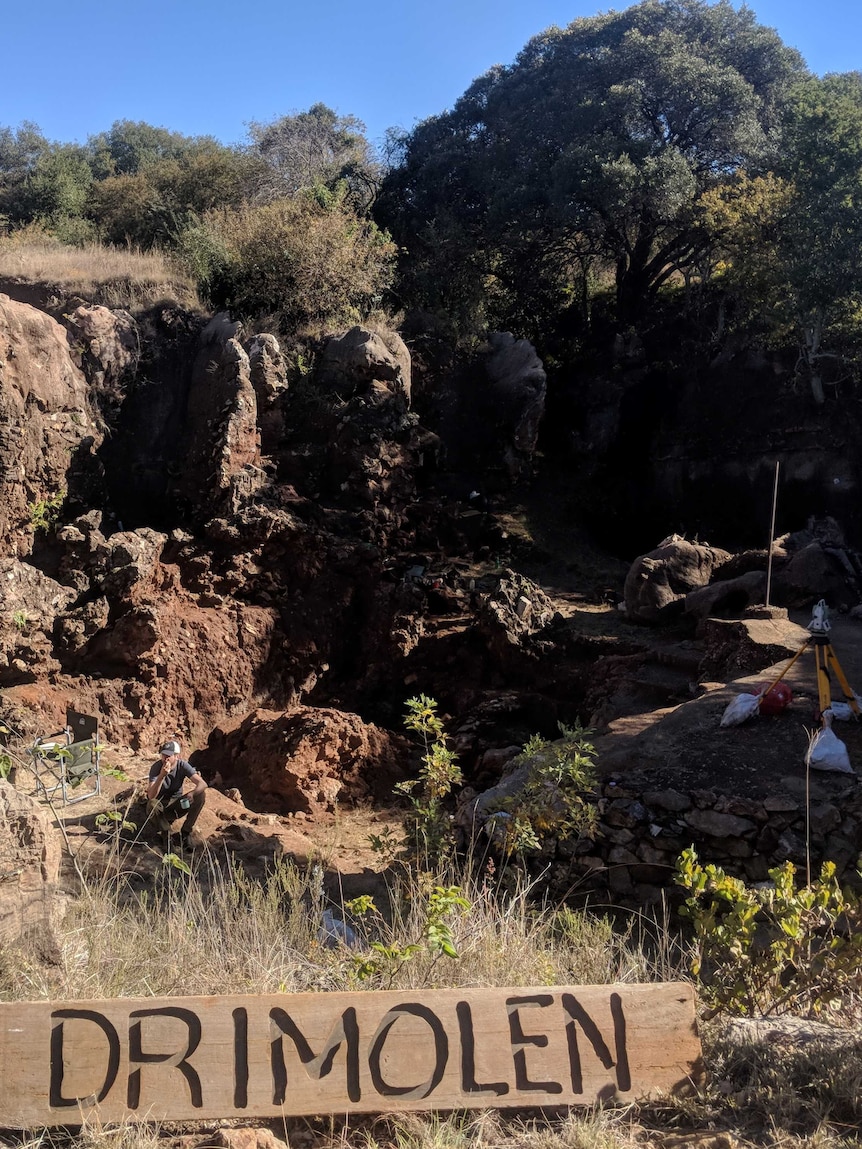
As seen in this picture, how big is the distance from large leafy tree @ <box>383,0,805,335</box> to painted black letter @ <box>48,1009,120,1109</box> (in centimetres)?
1698

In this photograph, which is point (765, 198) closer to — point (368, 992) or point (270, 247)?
point (270, 247)

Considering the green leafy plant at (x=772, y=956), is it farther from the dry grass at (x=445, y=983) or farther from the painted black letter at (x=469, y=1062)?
the painted black letter at (x=469, y=1062)

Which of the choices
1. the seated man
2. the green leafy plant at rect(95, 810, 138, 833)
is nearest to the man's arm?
the seated man

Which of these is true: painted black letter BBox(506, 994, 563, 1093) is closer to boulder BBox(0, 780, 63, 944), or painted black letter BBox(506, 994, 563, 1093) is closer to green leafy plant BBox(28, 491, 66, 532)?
boulder BBox(0, 780, 63, 944)

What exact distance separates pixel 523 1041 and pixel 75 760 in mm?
6411

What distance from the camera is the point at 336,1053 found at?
2.82 metres

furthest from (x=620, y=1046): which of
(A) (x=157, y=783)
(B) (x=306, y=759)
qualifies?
(B) (x=306, y=759)

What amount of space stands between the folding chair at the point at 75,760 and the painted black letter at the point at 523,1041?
16.8 feet

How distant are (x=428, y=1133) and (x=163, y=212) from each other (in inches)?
803

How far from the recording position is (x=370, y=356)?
45.6ft

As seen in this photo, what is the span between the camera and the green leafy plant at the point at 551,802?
529cm

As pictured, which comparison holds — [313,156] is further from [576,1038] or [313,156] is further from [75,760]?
[576,1038]

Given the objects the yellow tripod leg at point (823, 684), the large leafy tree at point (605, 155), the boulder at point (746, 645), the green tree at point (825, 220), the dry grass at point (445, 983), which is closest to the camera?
the dry grass at point (445, 983)

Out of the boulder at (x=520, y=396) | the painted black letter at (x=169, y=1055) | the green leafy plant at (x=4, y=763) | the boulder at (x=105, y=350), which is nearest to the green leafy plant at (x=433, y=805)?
the green leafy plant at (x=4, y=763)
